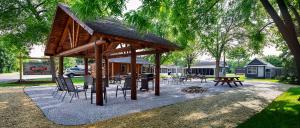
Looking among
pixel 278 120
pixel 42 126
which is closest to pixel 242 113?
pixel 278 120

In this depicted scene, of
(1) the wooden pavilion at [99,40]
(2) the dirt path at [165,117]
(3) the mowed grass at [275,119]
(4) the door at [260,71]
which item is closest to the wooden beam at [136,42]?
(1) the wooden pavilion at [99,40]

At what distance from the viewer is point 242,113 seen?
8.02 m

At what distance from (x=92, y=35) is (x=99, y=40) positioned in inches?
23.3

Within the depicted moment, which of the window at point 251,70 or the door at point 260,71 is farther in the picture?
the window at point 251,70

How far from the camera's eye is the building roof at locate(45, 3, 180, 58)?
9413mm

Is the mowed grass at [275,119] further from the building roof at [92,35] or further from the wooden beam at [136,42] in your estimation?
the wooden beam at [136,42]

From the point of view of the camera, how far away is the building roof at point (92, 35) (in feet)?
30.9

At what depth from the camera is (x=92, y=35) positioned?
896cm

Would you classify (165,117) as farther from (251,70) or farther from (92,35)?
(251,70)

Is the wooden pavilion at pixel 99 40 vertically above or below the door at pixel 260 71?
above

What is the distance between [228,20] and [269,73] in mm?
19899

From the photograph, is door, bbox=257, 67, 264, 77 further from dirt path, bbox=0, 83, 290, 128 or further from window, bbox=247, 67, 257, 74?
dirt path, bbox=0, 83, 290, 128

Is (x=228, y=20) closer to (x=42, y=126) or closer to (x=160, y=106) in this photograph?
(x=160, y=106)

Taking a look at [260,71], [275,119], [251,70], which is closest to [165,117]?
[275,119]
